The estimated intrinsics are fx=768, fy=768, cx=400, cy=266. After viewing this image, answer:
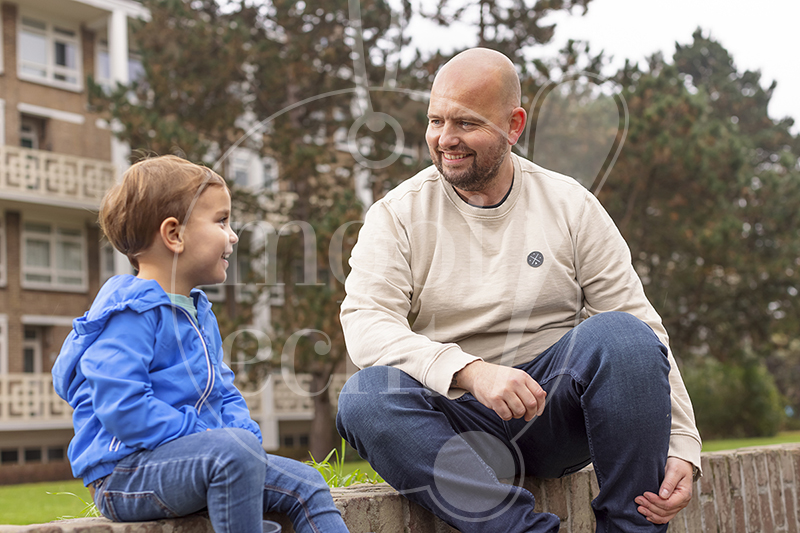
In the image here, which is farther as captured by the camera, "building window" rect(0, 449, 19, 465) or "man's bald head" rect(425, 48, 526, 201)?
"building window" rect(0, 449, 19, 465)

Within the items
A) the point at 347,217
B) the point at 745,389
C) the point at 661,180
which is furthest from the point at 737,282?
the point at 347,217

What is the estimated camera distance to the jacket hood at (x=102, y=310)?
1.40 metres

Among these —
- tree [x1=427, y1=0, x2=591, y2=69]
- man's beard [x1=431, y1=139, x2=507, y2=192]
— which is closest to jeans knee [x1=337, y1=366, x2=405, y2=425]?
man's beard [x1=431, y1=139, x2=507, y2=192]

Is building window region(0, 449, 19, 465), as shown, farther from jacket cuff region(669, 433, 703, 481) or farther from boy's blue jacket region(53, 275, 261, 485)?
jacket cuff region(669, 433, 703, 481)

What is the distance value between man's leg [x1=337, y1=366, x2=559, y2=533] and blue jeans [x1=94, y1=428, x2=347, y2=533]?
0.23 m

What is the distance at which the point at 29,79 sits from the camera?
1488 centimetres

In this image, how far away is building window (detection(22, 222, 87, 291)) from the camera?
14.7m

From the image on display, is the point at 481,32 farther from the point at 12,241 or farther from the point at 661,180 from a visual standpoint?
the point at 12,241

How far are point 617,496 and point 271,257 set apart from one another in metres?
1.23

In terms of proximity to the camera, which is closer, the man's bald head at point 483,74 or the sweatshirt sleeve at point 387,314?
the sweatshirt sleeve at point 387,314

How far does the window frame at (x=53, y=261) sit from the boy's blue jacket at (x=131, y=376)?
47.8 ft

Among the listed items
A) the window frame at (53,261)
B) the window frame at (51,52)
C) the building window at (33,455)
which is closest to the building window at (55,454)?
the building window at (33,455)

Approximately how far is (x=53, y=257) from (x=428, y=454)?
49.1 ft

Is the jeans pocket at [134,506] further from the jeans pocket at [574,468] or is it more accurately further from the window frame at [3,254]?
the window frame at [3,254]
